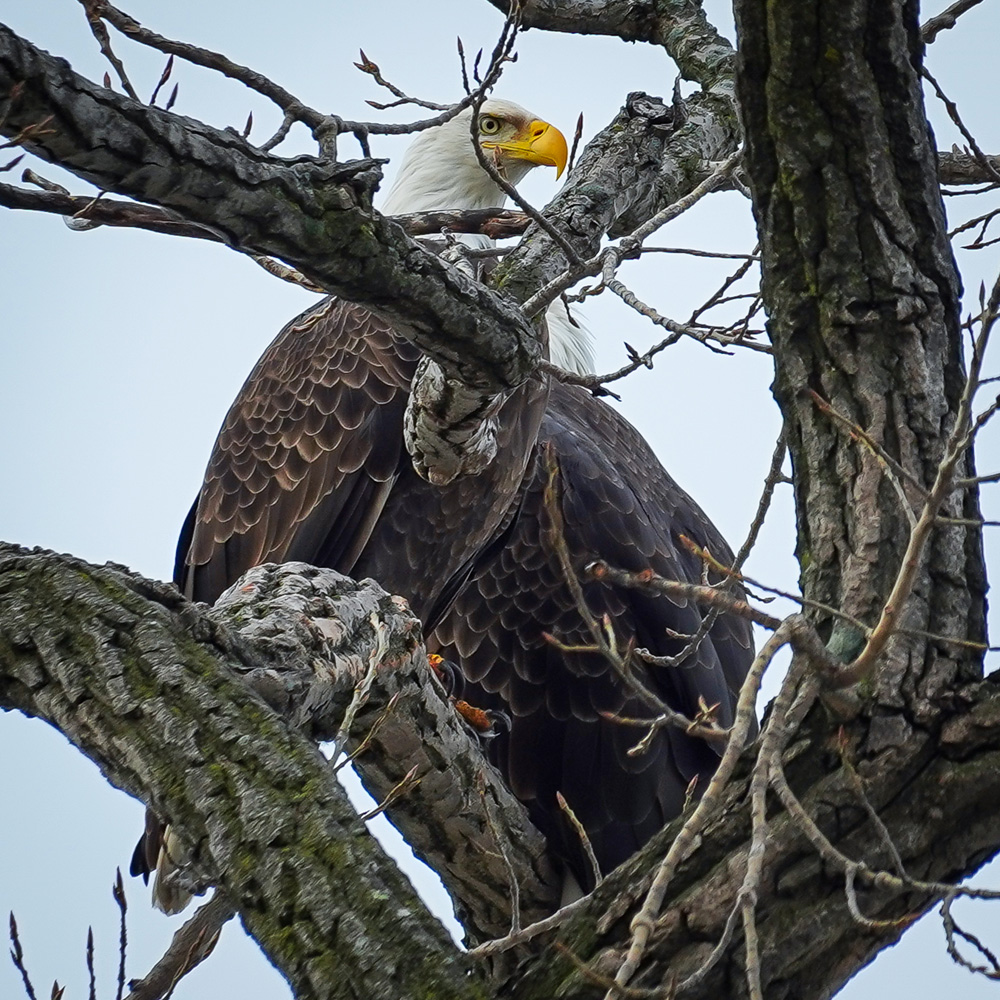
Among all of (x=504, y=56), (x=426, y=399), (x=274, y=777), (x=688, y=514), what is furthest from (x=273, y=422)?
(x=274, y=777)

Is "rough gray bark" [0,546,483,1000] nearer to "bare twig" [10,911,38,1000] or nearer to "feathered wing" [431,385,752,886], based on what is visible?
"bare twig" [10,911,38,1000]

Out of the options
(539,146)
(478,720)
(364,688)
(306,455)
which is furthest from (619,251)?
(539,146)

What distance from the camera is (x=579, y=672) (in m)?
4.22

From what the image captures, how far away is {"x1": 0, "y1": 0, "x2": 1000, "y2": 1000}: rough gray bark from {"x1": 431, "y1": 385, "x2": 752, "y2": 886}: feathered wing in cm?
227

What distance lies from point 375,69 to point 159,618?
1564 mm

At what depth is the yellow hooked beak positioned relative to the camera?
5641 millimetres

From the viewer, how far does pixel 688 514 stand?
503cm

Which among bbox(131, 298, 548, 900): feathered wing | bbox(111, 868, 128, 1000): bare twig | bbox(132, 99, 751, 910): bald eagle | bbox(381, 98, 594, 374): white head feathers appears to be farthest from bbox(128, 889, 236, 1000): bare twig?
bbox(381, 98, 594, 374): white head feathers

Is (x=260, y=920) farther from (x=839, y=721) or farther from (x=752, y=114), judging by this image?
(x=752, y=114)

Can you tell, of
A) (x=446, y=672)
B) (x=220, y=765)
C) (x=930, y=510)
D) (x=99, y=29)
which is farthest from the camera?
(x=446, y=672)

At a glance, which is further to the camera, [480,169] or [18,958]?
[480,169]

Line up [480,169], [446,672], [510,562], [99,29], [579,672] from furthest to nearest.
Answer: [480,169] < [510,562] < [579,672] < [446,672] < [99,29]

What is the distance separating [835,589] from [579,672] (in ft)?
7.63

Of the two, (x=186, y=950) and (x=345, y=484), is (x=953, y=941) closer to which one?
(x=186, y=950)
